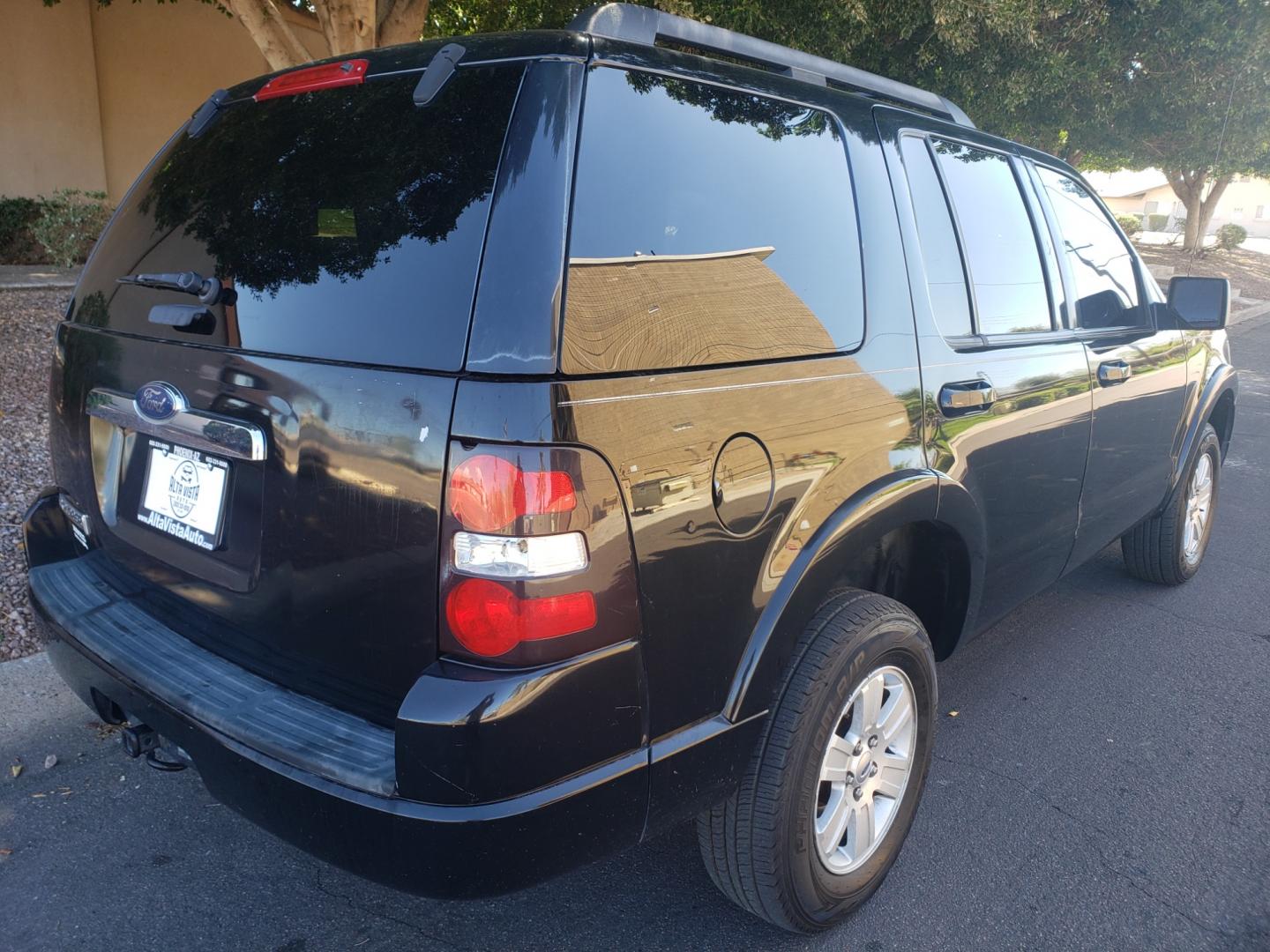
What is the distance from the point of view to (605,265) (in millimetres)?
1794

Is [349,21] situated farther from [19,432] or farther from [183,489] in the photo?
[183,489]

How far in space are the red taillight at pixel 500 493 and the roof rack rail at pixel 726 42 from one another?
3.06 ft

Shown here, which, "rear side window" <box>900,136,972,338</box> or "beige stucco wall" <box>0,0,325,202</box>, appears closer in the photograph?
"rear side window" <box>900,136,972,338</box>

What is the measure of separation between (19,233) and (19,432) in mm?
7082

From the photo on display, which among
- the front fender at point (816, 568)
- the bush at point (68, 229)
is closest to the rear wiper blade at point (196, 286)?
the front fender at point (816, 568)

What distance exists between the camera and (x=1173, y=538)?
455cm

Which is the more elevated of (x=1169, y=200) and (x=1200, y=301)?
(x=1169, y=200)

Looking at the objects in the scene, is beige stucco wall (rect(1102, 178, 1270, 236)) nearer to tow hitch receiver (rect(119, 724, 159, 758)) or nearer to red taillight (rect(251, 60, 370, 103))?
red taillight (rect(251, 60, 370, 103))

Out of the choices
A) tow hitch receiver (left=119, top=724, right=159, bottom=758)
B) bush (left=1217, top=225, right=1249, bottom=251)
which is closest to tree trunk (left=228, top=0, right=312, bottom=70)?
tow hitch receiver (left=119, top=724, right=159, bottom=758)

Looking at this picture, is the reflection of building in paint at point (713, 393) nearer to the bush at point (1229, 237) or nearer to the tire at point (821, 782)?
the tire at point (821, 782)

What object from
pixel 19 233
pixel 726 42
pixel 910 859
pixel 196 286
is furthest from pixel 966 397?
pixel 19 233

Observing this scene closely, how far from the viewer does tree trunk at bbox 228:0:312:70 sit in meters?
6.97

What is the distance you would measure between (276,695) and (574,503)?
0.79m

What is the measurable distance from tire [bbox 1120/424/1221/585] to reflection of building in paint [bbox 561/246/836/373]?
3020 mm
